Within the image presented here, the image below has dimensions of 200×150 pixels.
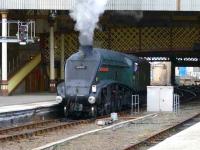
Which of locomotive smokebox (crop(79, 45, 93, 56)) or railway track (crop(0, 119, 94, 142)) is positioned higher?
locomotive smokebox (crop(79, 45, 93, 56))

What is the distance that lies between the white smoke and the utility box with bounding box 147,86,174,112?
5.77 metres

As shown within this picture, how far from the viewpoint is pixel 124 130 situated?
20312mm

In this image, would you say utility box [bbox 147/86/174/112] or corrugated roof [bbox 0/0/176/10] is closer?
utility box [bbox 147/86/174/112]

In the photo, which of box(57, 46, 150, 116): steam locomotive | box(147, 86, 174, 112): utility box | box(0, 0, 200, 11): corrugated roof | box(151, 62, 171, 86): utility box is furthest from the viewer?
box(151, 62, 171, 86): utility box

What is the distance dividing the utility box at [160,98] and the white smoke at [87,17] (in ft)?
18.9

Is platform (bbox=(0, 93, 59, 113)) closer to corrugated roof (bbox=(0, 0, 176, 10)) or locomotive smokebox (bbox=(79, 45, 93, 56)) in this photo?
locomotive smokebox (bbox=(79, 45, 93, 56))

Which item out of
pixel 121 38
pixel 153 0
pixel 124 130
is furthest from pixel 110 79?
pixel 121 38

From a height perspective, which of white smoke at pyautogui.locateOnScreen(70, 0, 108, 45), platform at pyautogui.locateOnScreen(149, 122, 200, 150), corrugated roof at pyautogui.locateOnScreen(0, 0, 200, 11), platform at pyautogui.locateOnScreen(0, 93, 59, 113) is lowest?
platform at pyautogui.locateOnScreen(149, 122, 200, 150)

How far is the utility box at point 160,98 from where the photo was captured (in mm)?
29898

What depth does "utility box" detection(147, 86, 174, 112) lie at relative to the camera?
2990 cm

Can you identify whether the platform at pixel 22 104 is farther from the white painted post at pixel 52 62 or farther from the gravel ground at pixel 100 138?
the white painted post at pixel 52 62

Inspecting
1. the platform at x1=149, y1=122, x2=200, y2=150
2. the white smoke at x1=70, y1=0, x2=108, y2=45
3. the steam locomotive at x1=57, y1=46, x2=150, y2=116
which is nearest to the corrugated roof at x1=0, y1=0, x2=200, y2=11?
the steam locomotive at x1=57, y1=46, x2=150, y2=116

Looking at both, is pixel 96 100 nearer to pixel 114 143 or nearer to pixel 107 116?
pixel 107 116

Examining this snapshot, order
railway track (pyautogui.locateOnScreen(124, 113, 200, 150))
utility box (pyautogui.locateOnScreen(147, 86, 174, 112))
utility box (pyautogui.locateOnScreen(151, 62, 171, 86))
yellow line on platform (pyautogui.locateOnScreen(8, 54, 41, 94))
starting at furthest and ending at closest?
yellow line on platform (pyautogui.locateOnScreen(8, 54, 41, 94)), utility box (pyautogui.locateOnScreen(151, 62, 171, 86)), utility box (pyautogui.locateOnScreen(147, 86, 174, 112)), railway track (pyautogui.locateOnScreen(124, 113, 200, 150))
